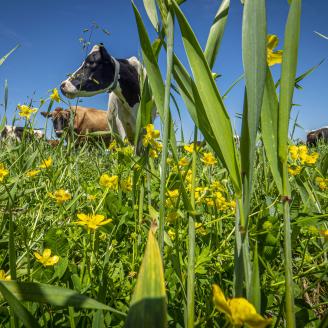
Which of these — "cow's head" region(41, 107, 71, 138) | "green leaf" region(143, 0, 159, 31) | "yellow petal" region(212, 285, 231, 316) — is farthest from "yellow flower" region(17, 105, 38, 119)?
"yellow petal" region(212, 285, 231, 316)

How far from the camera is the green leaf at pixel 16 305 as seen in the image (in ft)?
0.80

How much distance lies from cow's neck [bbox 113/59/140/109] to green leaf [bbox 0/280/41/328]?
514 cm

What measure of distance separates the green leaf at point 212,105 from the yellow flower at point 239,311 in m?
0.13

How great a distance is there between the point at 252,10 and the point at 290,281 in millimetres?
253

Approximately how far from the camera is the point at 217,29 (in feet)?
1.36

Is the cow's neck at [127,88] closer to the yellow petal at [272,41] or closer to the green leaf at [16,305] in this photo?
the yellow petal at [272,41]

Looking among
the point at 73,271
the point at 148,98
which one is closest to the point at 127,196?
the point at 73,271

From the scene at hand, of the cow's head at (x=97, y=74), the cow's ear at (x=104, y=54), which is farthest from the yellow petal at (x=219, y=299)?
the cow's ear at (x=104, y=54)

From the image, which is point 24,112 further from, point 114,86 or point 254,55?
point 114,86

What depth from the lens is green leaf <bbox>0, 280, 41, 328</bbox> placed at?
0.24 m

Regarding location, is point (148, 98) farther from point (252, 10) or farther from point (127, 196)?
point (127, 196)

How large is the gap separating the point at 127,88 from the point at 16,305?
17.8ft

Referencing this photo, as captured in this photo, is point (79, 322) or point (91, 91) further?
point (91, 91)

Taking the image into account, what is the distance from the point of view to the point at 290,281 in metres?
0.32
